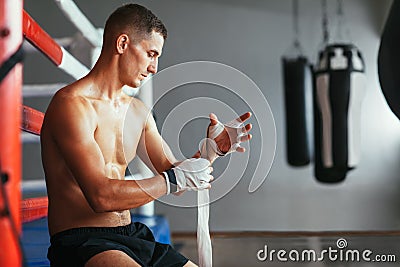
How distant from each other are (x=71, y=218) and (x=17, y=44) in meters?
0.40

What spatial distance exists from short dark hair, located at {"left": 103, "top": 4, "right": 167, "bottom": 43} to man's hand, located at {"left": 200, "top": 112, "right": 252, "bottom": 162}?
221mm

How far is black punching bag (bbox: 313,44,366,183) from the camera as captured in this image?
11.3 ft

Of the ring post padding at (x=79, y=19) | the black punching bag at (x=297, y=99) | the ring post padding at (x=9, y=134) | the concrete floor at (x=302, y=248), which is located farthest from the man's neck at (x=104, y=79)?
the black punching bag at (x=297, y=99)

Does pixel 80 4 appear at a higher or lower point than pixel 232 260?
higher

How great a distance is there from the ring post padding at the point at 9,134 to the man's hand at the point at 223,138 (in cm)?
50

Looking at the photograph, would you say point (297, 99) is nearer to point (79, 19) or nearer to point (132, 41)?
point (79, 19)

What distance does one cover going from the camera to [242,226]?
403 centimetres

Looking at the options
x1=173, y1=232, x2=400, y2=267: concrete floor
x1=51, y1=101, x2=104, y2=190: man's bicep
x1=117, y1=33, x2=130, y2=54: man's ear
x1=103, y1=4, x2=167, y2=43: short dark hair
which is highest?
x1=103, y1=4, x2=167, y2=43: short dark hair

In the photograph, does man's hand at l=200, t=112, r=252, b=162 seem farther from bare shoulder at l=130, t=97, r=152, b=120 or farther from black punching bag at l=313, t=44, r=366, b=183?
black punching bag at l=313, t=44, r=366, b=183

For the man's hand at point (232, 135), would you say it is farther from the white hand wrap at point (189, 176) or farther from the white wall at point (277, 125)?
the white wall at point (277, 125)

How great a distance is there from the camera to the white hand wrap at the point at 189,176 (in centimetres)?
117

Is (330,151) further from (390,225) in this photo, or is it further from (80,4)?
(80,4)

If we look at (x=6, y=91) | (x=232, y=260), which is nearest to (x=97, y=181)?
(x=6, y=91)

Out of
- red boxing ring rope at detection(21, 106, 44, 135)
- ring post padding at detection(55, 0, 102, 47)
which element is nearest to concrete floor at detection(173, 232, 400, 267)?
ring post padding at detection(55, 0, 102, 47)
